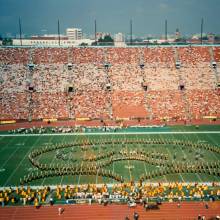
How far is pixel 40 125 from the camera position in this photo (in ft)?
146

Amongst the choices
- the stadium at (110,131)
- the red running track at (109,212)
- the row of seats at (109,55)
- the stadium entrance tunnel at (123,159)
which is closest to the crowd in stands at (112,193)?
the stadium at (110,131)

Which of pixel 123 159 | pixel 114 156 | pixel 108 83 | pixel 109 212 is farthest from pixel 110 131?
pixel 109 212

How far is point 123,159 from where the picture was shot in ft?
106

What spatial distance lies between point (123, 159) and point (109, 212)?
1010 centimetres

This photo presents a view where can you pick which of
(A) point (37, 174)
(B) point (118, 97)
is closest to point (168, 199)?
(A) point (37, 174)

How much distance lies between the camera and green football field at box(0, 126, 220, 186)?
28.3 metres

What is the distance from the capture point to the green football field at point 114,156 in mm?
28312

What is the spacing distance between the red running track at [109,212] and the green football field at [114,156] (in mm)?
4229

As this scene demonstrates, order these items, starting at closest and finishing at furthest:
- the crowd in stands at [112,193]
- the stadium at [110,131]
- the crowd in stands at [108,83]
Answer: the crowd in stands at [112,193] → the stadium at [110,131] → the crowd in stands at [108,83]

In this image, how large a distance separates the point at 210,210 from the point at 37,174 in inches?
532

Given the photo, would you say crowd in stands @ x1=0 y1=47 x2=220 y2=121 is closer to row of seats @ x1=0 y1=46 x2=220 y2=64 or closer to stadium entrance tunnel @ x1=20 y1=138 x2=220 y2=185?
row of seats @ x1=0 y1=46 x2=220 y2=64

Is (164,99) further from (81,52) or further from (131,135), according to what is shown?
(81,52)

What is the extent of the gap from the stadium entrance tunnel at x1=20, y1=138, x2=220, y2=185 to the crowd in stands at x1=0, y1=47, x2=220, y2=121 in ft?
37.2

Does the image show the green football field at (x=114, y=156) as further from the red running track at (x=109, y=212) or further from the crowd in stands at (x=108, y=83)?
the crowd in stands at (x=108, y=83)
